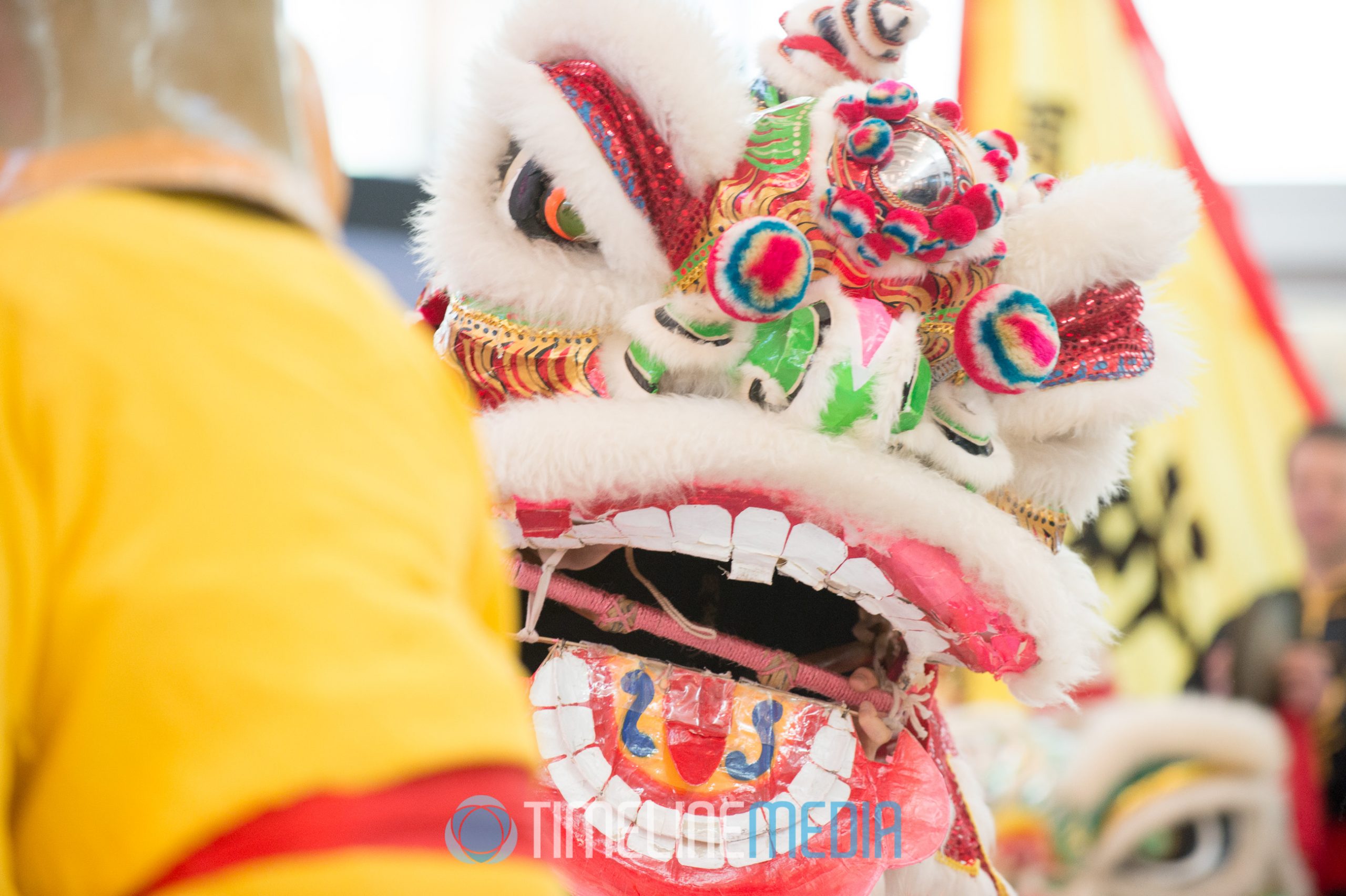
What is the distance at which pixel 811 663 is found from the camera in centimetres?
87

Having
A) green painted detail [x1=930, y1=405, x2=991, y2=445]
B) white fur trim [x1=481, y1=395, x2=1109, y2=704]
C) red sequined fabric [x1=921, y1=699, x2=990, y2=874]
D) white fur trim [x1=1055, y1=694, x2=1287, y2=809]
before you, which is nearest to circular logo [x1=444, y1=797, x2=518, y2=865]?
white fur trim [x1=481, y1=395, x2=1109, y2=704]

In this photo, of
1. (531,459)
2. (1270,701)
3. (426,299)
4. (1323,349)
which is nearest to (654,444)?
(531,459)

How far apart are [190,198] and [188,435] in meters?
0.08

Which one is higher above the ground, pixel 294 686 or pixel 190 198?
pixel 190 198

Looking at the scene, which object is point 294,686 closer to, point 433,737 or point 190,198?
point 433,737

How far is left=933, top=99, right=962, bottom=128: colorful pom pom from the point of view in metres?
0.77

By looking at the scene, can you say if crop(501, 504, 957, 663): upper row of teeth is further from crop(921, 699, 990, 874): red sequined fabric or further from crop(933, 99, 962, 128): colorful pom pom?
crop(933, 99, 962, 128): colorful pom pom

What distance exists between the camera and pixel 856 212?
685 millimetres

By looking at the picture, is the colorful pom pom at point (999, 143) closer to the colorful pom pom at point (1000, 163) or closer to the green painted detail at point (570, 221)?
the colorful pom pom at point (1000, 163)

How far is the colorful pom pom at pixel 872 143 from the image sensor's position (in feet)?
2.25

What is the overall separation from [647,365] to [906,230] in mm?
178

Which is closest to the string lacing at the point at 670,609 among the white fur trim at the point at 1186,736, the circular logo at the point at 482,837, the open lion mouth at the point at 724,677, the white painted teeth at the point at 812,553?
the open lion mouth at the point at 724,677

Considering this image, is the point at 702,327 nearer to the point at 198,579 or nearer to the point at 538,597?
the point at 538,597

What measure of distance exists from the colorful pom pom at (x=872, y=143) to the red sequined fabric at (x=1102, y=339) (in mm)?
163
